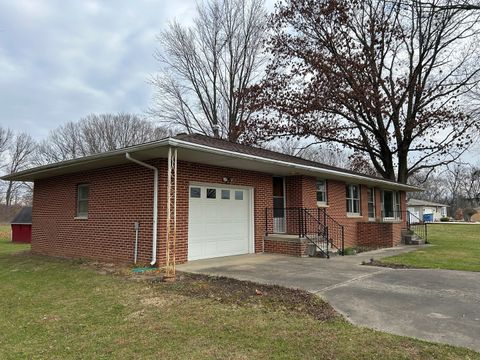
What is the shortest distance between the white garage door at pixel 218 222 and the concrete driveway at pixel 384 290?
1.61 feet

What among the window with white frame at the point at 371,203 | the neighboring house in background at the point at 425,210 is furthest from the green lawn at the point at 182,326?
the neighboring house in background at the point at 425,210

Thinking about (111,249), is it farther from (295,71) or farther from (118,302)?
(295,71)

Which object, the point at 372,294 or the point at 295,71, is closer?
the point at 372,294

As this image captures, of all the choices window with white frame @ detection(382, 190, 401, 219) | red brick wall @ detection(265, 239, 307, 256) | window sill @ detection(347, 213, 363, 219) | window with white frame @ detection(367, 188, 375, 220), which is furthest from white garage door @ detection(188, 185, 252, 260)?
window with white frame @ detection(382, 190, 401, 219)

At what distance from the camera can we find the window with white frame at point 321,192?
1397 cm

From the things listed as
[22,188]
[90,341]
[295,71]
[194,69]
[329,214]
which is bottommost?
[90,341]

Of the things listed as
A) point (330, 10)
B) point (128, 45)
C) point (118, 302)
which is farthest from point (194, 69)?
point (118, 302)

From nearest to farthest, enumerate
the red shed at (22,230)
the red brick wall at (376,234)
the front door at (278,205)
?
the front door at (278,205)
the red brick wall at (376,234)
the red shed at (22,230)

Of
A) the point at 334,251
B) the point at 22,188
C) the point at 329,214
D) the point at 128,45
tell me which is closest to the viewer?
the point at 128,45

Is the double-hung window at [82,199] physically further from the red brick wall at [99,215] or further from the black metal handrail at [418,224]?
the black metal handrail at [418,224]

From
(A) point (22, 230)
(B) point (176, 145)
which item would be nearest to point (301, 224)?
(B) point (176, 145)

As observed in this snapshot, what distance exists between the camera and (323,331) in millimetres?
4535

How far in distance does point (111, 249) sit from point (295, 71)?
16.3 meters

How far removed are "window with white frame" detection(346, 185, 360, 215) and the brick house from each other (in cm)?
81
